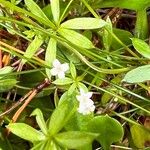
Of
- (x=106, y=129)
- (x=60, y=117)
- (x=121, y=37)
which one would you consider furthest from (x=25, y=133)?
(x=121, y=37)

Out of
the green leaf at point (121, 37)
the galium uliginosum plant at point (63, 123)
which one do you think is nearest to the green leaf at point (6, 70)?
the galium uliginosum plant at point (63, 123)

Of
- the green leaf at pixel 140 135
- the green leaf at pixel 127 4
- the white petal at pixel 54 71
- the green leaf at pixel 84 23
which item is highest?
the green leaf at pixel 127 4

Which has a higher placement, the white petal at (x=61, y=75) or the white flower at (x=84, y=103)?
the white petal at (x=61, y=75)

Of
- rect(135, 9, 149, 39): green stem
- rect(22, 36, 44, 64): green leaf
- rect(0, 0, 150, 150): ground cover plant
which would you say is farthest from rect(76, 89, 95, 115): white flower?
rect(135, 9, 149, 39): green stem

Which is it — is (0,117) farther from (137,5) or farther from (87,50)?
(137,5)

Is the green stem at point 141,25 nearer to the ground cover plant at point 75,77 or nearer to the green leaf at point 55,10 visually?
the ground cover plant at point 75,77

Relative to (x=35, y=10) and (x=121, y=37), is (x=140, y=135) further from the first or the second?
(x=35, y=10)

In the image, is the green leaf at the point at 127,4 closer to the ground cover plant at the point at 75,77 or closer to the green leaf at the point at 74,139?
the ground cover plant at the point at 75,77

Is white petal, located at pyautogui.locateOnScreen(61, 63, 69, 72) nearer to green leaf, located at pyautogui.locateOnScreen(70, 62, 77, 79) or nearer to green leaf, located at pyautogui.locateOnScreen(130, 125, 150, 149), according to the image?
green leaf, located at pyautogui.locateOnScreen(70, 62, 77, 79)

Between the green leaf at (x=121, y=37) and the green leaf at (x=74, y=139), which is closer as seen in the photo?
the green leaf at (x=74, y=139)
